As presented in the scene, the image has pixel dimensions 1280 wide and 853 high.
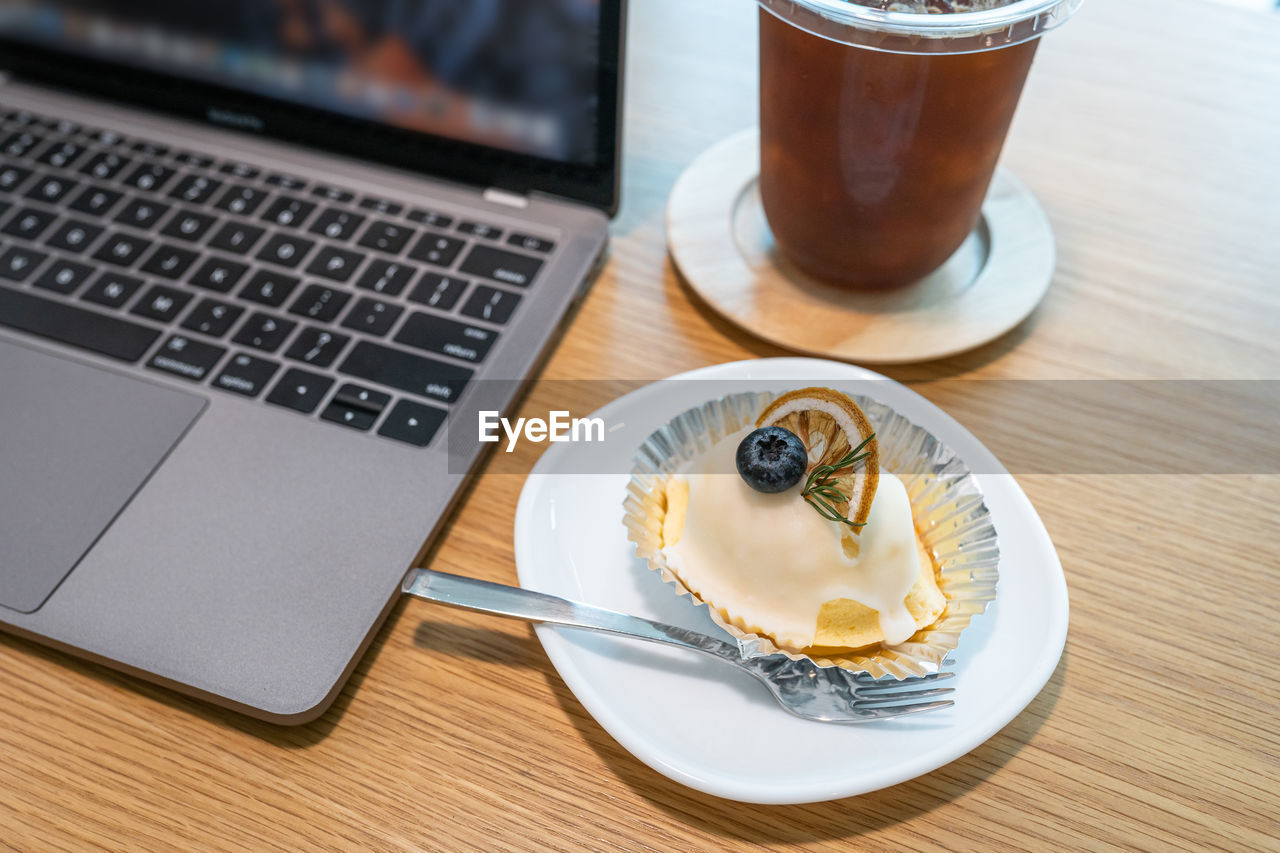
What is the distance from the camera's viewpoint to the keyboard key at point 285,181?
26.9 inches

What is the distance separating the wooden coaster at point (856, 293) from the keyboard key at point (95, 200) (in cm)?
39

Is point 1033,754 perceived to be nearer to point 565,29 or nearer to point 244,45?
point 565,29

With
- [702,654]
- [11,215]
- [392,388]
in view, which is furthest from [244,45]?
[702,654]

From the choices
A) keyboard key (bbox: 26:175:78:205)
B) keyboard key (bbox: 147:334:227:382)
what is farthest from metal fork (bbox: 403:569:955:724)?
keyboard key (bbox: 26:175:78:205)

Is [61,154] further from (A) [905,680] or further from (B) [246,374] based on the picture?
(A) [905,680]

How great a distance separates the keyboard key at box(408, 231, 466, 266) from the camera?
0.63 m

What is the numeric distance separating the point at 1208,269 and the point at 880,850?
50 cm

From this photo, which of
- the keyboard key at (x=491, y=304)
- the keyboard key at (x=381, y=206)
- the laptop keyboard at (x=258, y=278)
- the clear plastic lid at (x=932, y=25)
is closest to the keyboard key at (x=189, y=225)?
the laptop keyboard at (x=258, y=278)

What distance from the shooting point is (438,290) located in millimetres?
608

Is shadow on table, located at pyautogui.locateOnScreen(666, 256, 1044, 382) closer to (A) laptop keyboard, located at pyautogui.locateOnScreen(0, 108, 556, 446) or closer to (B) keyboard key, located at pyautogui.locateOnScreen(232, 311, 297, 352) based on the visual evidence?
(A) laptop keyboard, located at pyautogui.locateOnScreen(0, 108, 556, 446)

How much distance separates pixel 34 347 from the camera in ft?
1.94

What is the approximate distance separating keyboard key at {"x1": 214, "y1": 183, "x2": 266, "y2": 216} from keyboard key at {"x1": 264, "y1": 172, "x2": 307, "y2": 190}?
0.04 ft

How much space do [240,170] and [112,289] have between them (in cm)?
14

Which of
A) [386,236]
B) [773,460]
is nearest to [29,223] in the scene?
[386,236]
